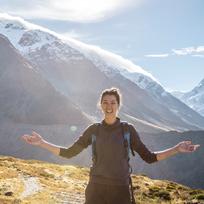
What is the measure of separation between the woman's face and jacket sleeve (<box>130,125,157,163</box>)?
0.59m

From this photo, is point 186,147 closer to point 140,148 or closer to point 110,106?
point 140,148

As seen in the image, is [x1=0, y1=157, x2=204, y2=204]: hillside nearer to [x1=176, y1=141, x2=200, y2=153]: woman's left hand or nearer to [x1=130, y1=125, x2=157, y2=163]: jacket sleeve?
[x1=130, y1=125, x2=157, y2=163]: jacket sleeve

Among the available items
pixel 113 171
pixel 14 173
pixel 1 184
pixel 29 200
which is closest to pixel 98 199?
pixel 113 171

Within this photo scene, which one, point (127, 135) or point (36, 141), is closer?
point (127, 135)

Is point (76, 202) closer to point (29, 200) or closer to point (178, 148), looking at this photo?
point (29, 200)

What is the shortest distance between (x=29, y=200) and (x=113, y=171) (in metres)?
21.1

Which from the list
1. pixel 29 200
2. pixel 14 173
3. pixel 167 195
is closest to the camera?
pixel 29 200

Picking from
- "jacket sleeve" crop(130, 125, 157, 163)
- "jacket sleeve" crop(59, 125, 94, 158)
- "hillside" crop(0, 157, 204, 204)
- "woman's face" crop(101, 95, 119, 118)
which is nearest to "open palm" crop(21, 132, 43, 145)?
"jacket sleeve" crop(59, 125, 94, 158)

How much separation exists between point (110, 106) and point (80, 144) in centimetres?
127

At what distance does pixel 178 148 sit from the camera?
448 inches

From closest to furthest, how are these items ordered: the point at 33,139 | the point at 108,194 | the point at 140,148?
1. the point at 108,194
2. the point at 140,148
3. the point at 33,139

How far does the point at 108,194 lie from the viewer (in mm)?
10812

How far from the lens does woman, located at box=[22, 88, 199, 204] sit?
10844 millimetres

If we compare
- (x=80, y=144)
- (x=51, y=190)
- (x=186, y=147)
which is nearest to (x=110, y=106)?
(x=80, y=144)
